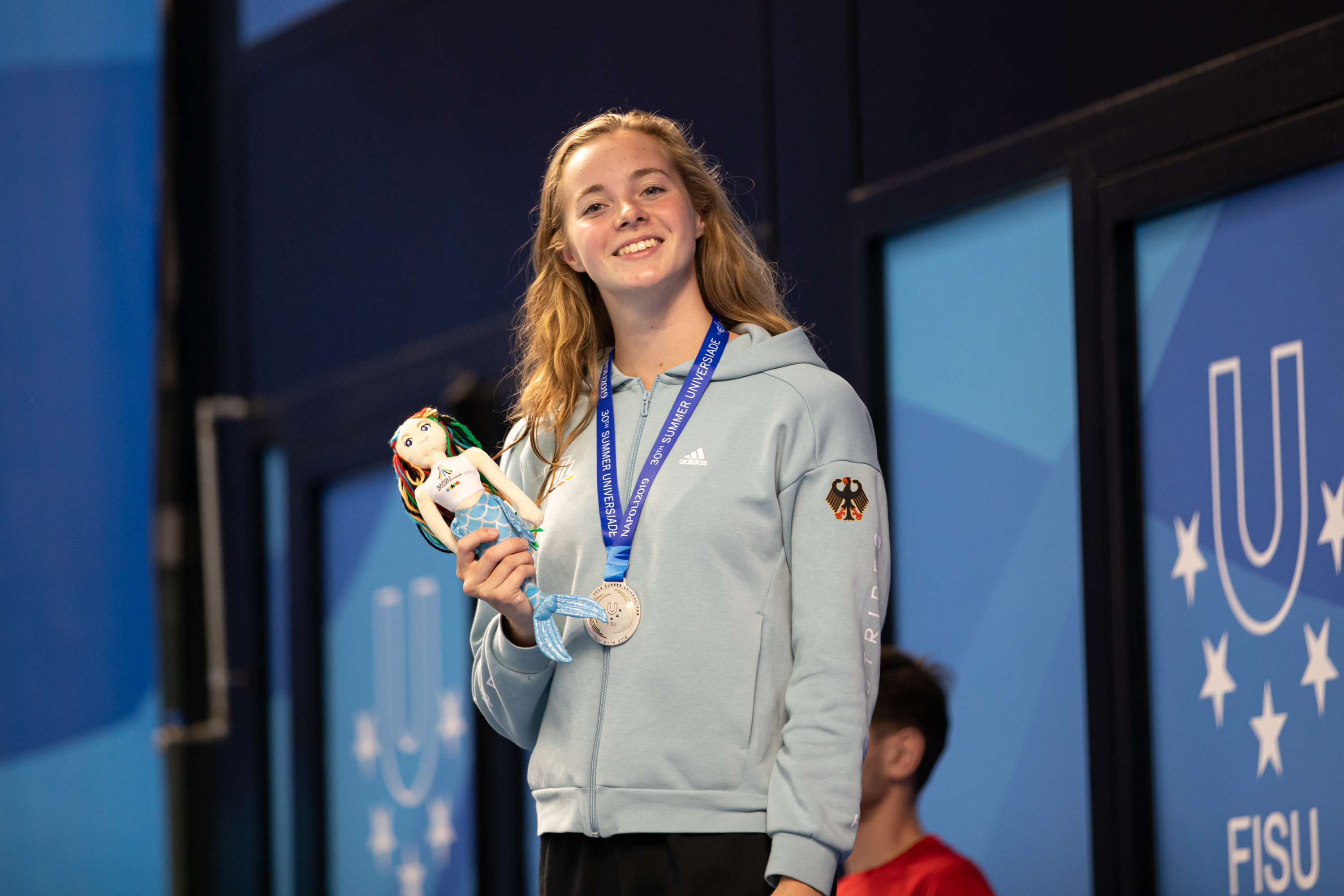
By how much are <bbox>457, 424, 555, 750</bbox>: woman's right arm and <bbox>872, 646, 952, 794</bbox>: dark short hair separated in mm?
1102

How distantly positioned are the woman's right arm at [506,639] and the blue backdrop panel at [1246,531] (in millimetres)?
1440

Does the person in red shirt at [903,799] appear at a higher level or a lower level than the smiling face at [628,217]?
lower

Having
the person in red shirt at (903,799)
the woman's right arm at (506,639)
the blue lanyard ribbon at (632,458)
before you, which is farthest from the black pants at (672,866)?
the person in red shirt at (903,799)

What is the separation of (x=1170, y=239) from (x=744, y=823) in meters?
1.76

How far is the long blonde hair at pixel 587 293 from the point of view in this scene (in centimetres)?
206

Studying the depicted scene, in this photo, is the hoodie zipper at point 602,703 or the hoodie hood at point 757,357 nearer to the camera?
the hoodie zipper at point 602,703

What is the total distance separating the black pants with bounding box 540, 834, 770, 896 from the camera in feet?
5.79

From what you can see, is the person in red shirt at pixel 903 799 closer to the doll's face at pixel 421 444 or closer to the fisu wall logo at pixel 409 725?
the doll's face at pixel 421 444

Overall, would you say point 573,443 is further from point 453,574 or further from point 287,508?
point 287,508

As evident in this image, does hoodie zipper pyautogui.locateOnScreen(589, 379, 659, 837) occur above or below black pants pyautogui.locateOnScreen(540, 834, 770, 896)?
above

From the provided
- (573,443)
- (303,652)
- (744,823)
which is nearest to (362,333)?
(303,652)

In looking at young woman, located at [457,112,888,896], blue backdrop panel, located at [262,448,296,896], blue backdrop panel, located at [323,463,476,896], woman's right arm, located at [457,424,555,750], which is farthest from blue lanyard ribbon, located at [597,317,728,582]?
blue backdrop panel, located at [262,448,296,896]

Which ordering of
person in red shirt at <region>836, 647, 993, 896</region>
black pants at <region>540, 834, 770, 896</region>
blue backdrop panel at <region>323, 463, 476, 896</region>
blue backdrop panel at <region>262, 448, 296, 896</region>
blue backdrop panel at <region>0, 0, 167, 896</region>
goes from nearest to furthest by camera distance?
1. black pants at <region>540, 834, 770, 896</region>
2. person in red shirt at <region>836, 647, 993, 896</region>
3. blue backdrop panel at <region>323, 463, 476, 896</region>
4. blue backdrop panel at <region>262, 448, 296, 896</region>
5. blue backdrop panel at <region>0, 0, 167, 896</region>

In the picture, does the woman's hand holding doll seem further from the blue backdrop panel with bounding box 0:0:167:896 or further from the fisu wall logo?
the blue backdrop panel with bounding box 0:0:167:896
